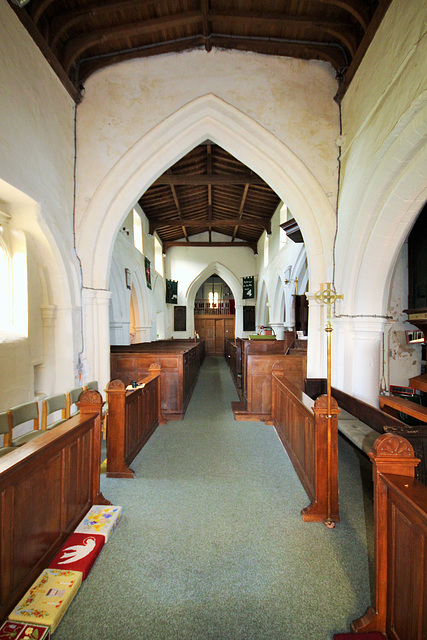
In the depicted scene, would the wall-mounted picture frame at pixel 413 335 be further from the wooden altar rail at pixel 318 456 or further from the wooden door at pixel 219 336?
the wooden door at pixel 219 336

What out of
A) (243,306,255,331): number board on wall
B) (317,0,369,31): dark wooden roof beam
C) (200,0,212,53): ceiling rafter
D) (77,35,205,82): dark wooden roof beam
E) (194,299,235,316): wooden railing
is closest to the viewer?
(317,0,369,31): dark wooden roof beam

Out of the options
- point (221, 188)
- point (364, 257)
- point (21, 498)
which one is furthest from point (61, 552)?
point (221, 188)

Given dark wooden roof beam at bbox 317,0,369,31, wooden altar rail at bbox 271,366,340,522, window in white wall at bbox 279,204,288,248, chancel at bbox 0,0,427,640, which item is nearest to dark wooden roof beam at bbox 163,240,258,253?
window in white wall at bbox 279,204,288,248

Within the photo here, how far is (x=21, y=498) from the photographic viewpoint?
1.55 meters

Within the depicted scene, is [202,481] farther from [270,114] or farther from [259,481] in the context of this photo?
[270,114]

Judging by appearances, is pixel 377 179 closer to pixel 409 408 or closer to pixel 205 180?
pixel 409 408

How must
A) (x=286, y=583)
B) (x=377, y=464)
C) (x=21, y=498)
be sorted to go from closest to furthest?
(x=377, y=464) < (x=21, y=498) < (x=286, y=583)

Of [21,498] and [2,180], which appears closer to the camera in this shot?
[21,498]

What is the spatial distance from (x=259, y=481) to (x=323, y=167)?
431cm

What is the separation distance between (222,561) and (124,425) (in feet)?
4.84

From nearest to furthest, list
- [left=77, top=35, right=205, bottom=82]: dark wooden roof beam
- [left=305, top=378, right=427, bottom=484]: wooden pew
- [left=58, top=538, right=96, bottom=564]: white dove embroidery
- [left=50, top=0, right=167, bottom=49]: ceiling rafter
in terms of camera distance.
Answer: [left=58, top=538, right=96, bottom=564]: white dove embroidery, [left=305, top=378, right=427, bottom=484]: wooden pew, [left=50, top=0, right=167, bottom=49]: ceiling rafter, [left=77, top=35, right=205, bottom=82]: dark wooden roof beam

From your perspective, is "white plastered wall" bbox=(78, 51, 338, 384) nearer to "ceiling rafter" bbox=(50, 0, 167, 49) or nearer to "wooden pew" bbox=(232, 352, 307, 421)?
"wooden pew" bbox=(232, 352, 307, 421)

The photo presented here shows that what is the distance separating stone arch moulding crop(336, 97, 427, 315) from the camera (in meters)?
3.07

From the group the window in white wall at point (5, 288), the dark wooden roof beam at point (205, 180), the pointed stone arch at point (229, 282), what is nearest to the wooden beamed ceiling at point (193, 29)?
the window in white wall at point (5, 288)
